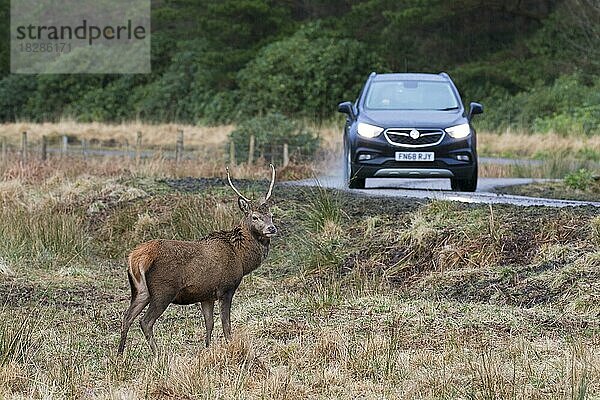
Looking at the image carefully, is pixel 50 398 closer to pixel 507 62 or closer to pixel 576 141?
pixel 576 141

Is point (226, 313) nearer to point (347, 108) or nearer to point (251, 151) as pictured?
point (347, 108)

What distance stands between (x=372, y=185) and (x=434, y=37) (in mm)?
32756

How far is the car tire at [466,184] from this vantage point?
18.0 metres

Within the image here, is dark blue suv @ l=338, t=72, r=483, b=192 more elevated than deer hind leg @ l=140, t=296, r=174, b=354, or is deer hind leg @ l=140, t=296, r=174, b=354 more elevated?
dark blue suv @ l=338, t=72, r=483, b=192

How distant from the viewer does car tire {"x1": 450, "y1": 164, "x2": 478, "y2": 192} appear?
708 inches

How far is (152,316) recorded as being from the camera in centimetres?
895

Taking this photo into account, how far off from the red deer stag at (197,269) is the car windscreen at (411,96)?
8.66 meters

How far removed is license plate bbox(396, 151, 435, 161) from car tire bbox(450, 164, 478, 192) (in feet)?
2.66

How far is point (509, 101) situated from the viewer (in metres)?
45.6

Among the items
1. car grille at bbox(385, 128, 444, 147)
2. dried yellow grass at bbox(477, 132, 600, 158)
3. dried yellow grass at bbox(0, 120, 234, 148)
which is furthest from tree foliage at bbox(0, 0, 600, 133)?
car grille at bbox(385, 128, 444, 147)

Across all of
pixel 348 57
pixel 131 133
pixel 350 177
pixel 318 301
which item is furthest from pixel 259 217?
pixel 348 57

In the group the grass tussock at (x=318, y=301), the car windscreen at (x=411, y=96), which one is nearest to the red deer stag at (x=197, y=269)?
the grass tussock at (x=318, y=301)

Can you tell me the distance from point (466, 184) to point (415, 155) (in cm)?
118

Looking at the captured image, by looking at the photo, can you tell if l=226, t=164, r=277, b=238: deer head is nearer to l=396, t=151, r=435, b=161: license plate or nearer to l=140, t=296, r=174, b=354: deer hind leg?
l=140, t=296, r=174, b=354: deer hind leg
